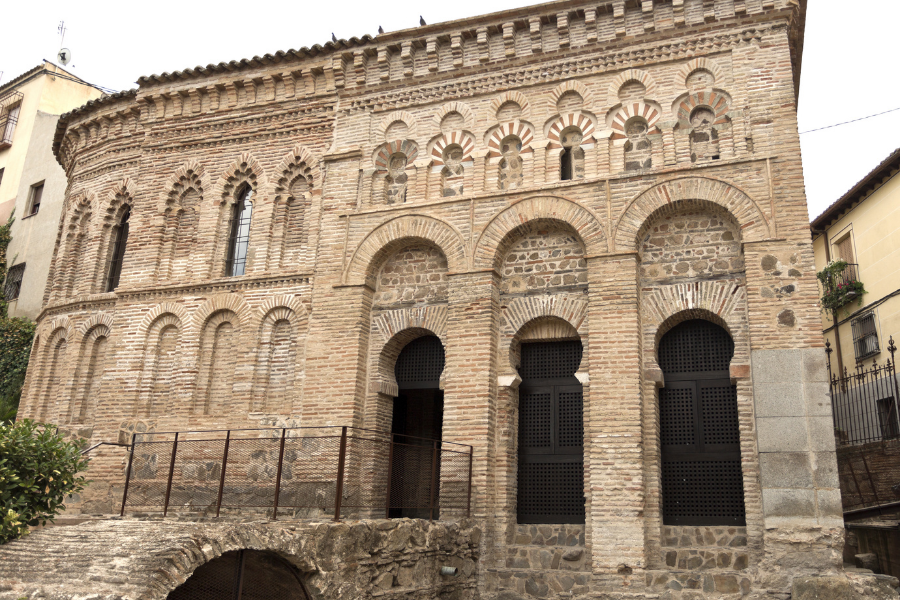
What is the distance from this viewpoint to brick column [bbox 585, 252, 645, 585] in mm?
10289

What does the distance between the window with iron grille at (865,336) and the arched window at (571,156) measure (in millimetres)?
11142

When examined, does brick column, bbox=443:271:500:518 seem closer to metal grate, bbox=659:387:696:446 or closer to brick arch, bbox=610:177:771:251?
brick arch, bbox=610:177:771:251

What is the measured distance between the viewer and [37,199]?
23828 millimetres

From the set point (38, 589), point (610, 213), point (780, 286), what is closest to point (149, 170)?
point (610, 213)

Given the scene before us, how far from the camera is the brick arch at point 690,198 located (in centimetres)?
1097

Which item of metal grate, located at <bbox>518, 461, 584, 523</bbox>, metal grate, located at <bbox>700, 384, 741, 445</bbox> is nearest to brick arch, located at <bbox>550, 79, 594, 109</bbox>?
metal grate, located at <bbox>700, 384, 741, 445</bbox>

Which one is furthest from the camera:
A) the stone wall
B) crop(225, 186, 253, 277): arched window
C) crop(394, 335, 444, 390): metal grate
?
crop(225, 186, 253, 277): arched window

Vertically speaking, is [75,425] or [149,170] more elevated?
[149,170]

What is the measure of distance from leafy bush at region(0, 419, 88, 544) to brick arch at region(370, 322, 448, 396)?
15.8ft

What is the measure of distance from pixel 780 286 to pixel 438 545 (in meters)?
6.00

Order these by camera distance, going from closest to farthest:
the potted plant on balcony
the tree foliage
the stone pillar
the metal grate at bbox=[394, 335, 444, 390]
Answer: the stone pillar
the metal grate at bbox=[394, 335, 444, 390]
the tree foliage
the potted plant on balcony

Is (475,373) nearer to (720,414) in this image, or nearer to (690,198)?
(720,414)

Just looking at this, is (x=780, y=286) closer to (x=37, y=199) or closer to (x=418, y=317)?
(x=418, y=317)

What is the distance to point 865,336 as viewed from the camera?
1947 centimetres
